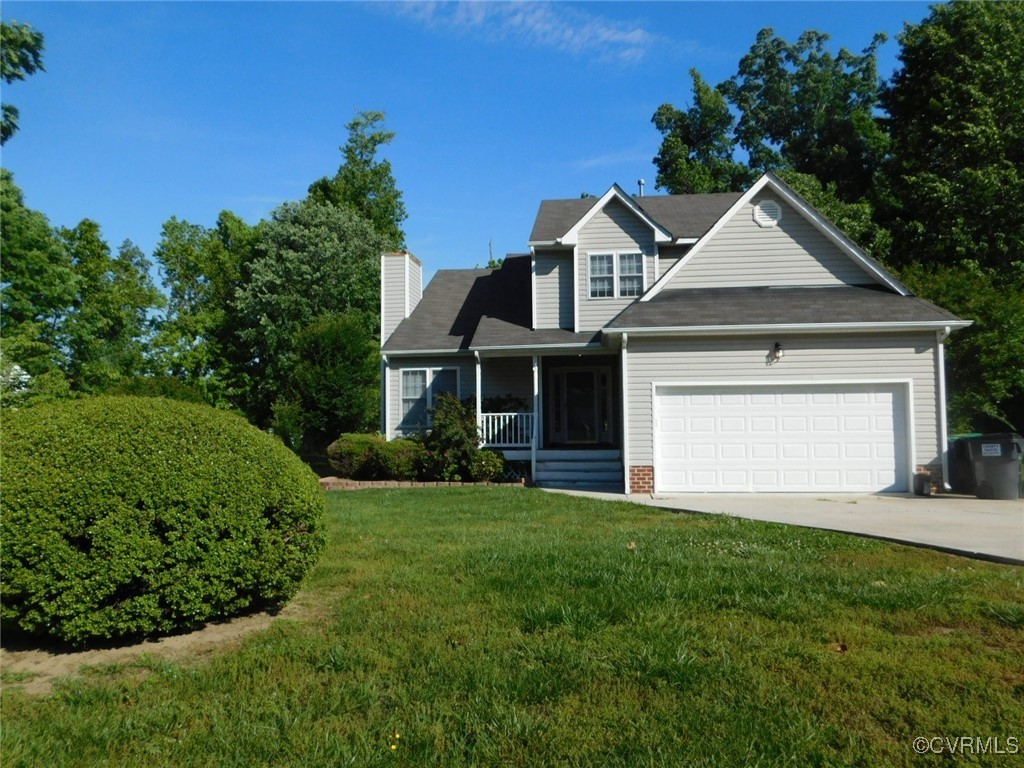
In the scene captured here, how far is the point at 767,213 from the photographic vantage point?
16.8 meters

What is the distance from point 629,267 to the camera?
19.3 m

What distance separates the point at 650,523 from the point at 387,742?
6.92 meters

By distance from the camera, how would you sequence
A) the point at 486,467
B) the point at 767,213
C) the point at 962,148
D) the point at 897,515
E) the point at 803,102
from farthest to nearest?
1. the point at 803,102
2. the point at 962,148
3. the point at 486,467
4. the point at 767,213
5. the point at 897,515

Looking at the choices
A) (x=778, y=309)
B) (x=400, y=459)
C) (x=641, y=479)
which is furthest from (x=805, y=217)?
(x=400, y=459)

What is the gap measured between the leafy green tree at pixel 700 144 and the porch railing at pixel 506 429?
22071mm

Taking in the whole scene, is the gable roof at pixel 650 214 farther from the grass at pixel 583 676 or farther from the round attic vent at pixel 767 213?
the grass at pixel 583 676

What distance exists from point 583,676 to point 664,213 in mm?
18791

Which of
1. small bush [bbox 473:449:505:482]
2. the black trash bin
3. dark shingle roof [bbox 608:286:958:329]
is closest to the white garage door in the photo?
the black trash bin

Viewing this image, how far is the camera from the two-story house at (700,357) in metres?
14.8

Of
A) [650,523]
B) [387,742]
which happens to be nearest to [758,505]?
[650,523]

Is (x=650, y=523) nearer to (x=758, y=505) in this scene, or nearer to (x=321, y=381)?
(x=758, y=505)

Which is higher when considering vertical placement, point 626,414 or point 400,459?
point 626,414

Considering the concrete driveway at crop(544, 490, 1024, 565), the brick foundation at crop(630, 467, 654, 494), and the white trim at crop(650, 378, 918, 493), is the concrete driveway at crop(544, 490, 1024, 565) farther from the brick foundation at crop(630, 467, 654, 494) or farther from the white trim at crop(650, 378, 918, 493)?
the white trim at crop(650, 378, 918, 493)

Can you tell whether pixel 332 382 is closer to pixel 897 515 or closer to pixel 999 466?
pixel 897 515
